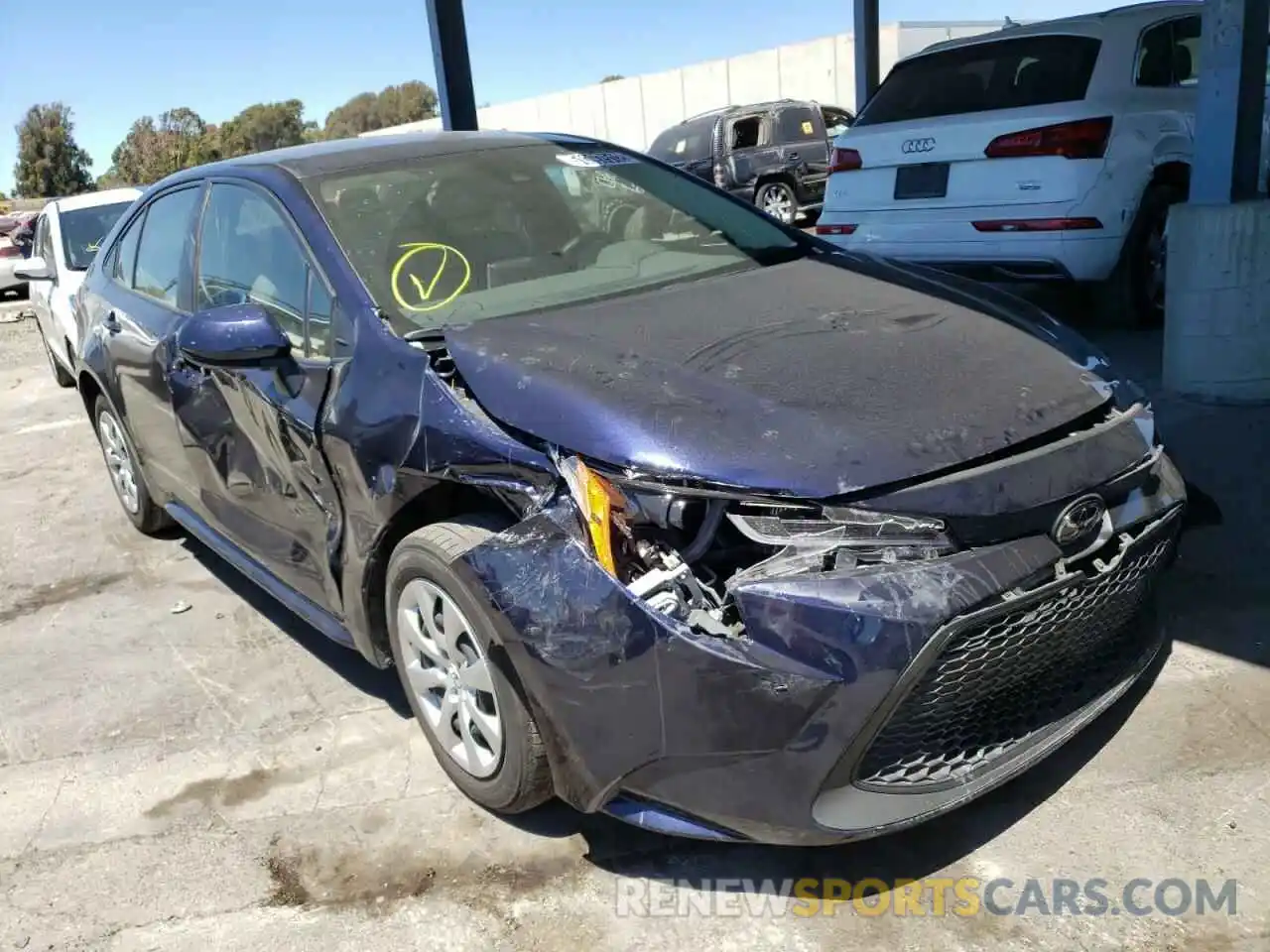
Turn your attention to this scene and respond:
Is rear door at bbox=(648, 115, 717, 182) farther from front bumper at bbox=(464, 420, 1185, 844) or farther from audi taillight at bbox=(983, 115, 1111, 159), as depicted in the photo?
front bumper at bbox=(464, 420, 1185, 844)

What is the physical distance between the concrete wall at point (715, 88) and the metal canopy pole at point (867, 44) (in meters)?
11.6

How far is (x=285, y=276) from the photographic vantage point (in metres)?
3.28

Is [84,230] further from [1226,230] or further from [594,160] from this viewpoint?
[1226,230]

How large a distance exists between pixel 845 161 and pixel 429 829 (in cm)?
561

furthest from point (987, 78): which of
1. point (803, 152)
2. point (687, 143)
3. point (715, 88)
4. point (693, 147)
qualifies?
point (715, 88)

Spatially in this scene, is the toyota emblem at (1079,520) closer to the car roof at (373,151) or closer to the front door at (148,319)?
the car roof at (373,151)

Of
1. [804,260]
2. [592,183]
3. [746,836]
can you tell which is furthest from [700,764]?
[592,183]

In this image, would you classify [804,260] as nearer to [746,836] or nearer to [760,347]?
[760,347]

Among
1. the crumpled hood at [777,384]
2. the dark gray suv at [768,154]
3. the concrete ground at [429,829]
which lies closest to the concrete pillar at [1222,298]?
the concrete ground at [429,829]

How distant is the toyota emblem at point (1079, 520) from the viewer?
7.52 feet

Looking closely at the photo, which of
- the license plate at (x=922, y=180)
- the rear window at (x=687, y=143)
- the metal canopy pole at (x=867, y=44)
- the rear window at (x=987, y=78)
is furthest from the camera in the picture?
the rear window at (x=687, y=143)

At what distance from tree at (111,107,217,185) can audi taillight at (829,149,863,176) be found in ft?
209

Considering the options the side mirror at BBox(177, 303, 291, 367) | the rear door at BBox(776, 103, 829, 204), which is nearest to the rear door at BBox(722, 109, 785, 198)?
the rear door at BBox(776, 103, 829, 204)

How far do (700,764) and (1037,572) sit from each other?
79 centimetres
